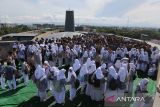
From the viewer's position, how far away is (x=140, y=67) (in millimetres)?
15391

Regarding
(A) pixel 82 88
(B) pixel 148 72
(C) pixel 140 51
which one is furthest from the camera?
(C) pixel 140 51

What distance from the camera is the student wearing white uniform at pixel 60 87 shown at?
31.3ft

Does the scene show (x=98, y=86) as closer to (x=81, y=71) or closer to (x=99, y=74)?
(x=99, y=74)

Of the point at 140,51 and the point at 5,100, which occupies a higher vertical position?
the point at 140,51

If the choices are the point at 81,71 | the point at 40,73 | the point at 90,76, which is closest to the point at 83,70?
the point at 81,71

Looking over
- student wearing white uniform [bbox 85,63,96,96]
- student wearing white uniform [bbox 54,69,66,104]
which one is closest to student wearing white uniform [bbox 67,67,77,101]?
student wearing white uniform [bbox 54,69,66,104]

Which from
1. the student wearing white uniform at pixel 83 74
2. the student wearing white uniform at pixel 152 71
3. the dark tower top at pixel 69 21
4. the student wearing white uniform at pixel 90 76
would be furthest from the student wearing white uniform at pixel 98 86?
the dark tower top at pixel 69 21

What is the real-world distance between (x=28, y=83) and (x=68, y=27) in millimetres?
36224

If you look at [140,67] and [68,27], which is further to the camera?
[68,27]

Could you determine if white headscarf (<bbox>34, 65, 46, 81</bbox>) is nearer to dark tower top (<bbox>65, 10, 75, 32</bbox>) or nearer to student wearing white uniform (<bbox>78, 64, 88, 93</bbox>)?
student wearing white uniform (<bbox>78, 64, 88, 93</bbox>)

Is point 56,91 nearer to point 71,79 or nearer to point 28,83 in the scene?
point 71,79

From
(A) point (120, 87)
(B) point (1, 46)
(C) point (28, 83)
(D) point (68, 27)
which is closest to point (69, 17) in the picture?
(D) point (68, 27)

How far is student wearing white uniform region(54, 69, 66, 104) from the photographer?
31.3 ft

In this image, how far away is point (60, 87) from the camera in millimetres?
9633
